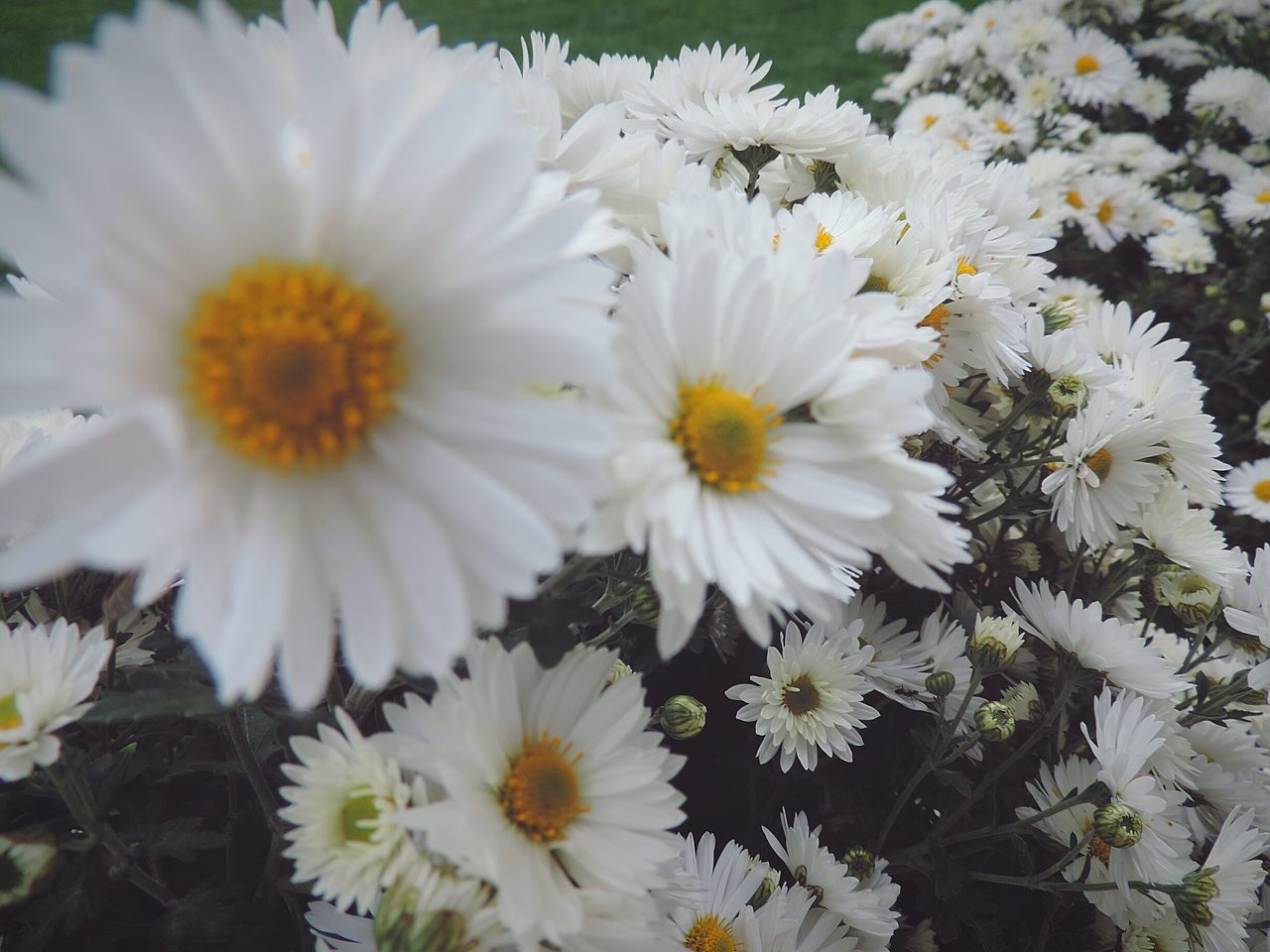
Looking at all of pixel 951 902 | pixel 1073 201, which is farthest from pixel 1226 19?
pixel 951 902

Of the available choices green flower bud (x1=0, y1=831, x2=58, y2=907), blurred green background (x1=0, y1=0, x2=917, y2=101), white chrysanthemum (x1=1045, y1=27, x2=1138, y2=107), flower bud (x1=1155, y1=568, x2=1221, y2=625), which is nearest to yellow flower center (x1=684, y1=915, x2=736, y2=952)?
green flower bud (x1=0, y1=831, x2=58, y2=907)

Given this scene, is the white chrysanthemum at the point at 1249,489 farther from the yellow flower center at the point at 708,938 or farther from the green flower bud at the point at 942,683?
the yellow flower center at the point at 708,938

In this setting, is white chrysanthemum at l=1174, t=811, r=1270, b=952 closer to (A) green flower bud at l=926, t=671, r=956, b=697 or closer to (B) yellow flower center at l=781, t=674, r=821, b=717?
(A) green flower bud at l=926, t=671, r=956, b=697

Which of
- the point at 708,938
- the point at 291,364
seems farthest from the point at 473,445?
the point at 708,938

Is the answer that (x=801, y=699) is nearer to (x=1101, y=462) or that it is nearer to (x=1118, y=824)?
(x=1118, y=824)

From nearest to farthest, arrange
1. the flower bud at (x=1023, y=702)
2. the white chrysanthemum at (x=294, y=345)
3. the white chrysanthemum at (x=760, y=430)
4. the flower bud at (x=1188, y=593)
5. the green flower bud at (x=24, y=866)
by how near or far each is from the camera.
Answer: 1. the white chrysanthemum at (x=294, y=345)
2. the white chrysanthemum at (x=760, y=430)
3. the green flower bud at (x=24, y=866)
4. the flower bud at (x=1023, y=702)
5. the flower bud at (x=1188, y=593)

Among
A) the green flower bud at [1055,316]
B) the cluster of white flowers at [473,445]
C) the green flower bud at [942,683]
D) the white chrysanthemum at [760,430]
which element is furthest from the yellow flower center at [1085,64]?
the white chrysanthemum at [760,430]
